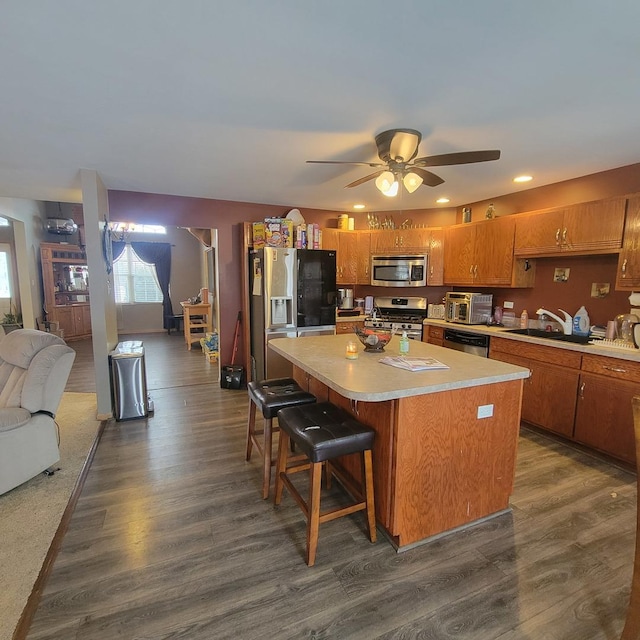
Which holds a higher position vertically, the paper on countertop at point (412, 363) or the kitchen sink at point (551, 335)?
the paper on countertop at point (412, 363)

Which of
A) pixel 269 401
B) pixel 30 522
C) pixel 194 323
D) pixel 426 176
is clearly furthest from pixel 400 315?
pixel 194 323

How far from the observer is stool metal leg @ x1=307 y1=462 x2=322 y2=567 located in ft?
5.66

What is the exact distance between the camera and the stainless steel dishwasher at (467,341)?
377 cm

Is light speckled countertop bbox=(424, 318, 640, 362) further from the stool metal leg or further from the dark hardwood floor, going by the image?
the stool metal leg

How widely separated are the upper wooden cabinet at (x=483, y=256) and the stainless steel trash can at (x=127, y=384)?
3.75m

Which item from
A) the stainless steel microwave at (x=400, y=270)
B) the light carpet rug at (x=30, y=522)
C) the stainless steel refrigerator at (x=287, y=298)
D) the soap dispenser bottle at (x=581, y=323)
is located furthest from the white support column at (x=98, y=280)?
the soap dispenser bottle at (x=581, y=323)

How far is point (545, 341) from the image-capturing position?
10.3 ft

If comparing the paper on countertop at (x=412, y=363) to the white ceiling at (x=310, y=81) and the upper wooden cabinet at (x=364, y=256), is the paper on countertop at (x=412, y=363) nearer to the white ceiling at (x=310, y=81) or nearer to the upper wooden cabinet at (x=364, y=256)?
the white ceiling at (x=310, y=81)

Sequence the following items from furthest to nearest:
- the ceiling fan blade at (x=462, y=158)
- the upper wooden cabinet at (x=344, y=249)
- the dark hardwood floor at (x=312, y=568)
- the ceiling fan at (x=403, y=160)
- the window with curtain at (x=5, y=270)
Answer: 1. the window with curtain at (x=5, y=270)
2. the upper wooden cabinet at (x=344, y=249)
3. the ceiling fan at (x=403, y=160)
4. the ceiling fan blade at (x=462, y=158)
5. the dark hardwood floor at (x=312, y=568)

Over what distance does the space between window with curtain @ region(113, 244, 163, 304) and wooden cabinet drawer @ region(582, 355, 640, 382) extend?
8826 mm

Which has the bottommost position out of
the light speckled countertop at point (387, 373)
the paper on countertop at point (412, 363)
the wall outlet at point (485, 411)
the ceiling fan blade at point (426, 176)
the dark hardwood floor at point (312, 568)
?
the dark hardwood floor at point (312, 568)

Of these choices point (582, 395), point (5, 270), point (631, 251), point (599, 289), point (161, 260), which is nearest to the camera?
point (631, 251)

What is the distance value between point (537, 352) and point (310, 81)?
292 cm

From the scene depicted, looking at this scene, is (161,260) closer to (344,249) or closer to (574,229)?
(344,249)
